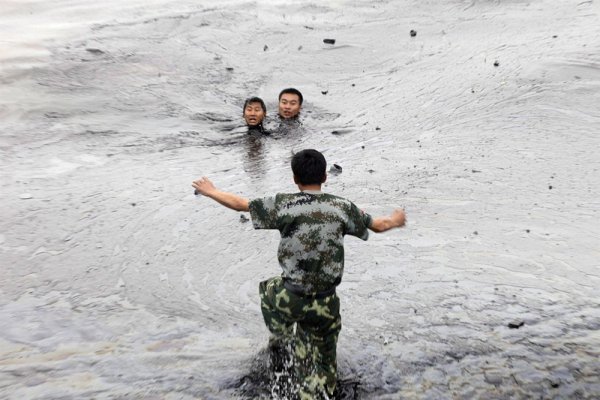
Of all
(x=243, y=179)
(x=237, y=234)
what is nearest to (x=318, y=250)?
(x=237, y=234)

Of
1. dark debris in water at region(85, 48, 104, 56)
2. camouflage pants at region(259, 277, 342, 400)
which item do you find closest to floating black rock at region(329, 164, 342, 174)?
camouflage pants at region(259, 277, 342, 400)

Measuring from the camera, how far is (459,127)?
311 inches

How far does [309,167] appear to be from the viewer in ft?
10.8

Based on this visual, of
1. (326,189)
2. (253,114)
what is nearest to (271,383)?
(326,189)

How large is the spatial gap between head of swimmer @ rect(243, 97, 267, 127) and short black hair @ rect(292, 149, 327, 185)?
5589mm

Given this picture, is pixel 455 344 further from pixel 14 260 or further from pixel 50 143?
pixel 50 143

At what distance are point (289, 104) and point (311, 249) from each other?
20.5 feet

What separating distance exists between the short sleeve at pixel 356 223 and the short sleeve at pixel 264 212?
16.5 inches

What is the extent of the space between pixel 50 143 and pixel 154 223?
297 centimetres

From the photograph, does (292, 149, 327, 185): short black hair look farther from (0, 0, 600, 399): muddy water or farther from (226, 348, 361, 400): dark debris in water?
(0, 0, 600, 399): muddy water

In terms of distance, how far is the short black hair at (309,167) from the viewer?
130 inches

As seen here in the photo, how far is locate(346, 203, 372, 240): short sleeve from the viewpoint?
3.37 m

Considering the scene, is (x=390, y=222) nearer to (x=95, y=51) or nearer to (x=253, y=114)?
(x=253, y=114)

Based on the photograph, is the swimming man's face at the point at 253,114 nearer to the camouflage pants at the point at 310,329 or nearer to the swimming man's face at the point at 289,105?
the swimming man's face at the point at 289,105
